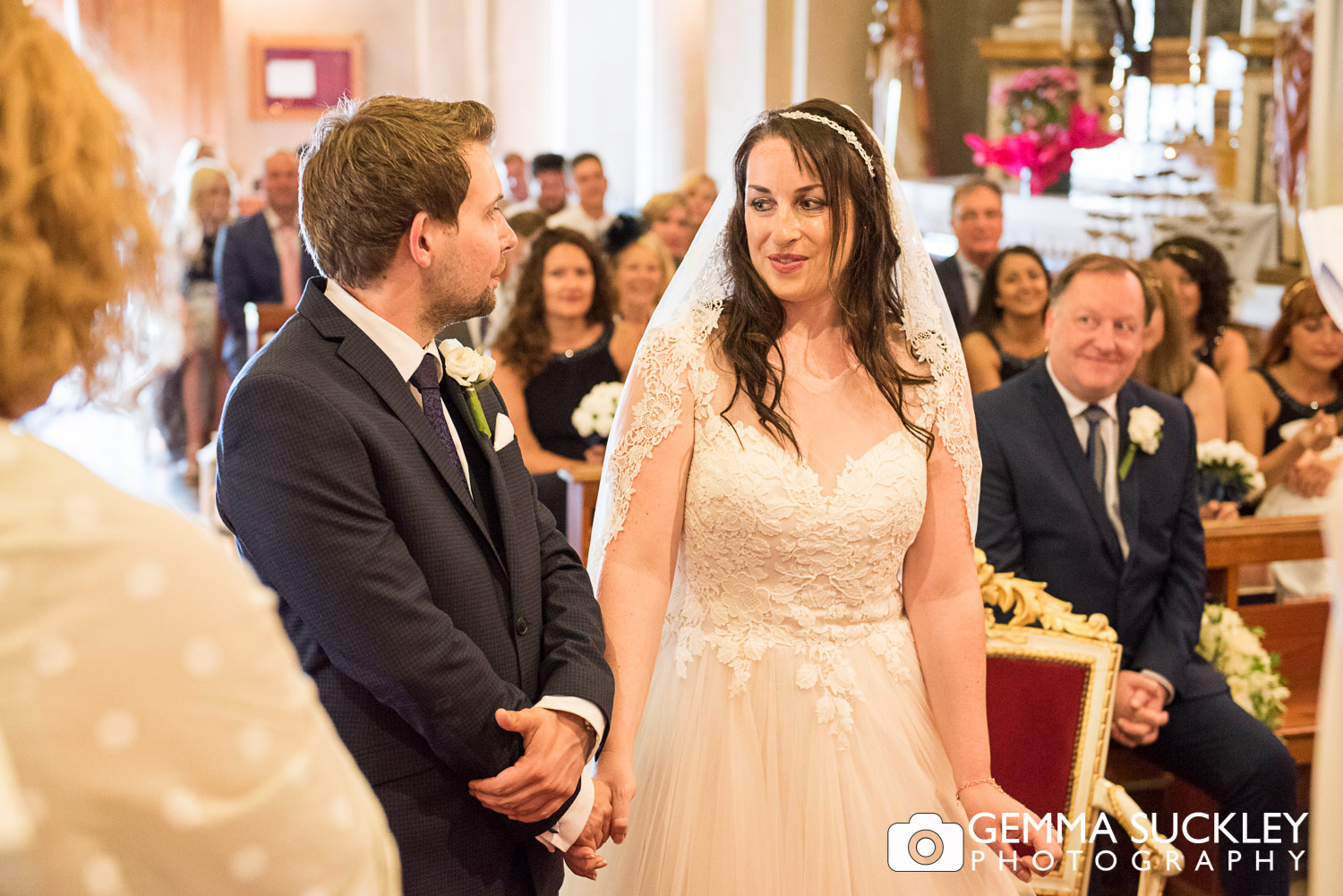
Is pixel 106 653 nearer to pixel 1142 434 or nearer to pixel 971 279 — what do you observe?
pixel 1142 434

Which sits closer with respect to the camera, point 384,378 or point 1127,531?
point 384,378

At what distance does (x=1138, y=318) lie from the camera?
3242 mm

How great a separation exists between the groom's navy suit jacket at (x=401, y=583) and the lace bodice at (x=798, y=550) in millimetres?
406

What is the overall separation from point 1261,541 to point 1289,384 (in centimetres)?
144

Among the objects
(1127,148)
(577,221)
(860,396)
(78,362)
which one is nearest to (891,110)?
(1127,148)

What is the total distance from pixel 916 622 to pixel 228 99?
14.4 meters

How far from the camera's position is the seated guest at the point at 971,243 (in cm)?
562

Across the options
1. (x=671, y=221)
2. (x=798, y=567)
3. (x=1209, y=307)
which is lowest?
(x=798, y=567)

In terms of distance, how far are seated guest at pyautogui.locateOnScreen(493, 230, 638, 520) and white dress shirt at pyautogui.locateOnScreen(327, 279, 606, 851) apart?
2.72 m

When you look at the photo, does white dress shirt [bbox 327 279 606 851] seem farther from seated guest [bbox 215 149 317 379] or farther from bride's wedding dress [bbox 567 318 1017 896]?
seated guest [bbox 215 149 317 379]

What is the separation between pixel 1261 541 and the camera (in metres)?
3.53

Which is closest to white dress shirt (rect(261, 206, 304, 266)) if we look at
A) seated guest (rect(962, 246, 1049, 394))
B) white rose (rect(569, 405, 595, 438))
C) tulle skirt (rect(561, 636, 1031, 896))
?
white rose (rect(569, 405, 595, 438))

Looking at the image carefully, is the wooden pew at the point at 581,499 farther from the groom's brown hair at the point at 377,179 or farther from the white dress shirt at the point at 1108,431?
the groom's brown hair at the point at 377,179

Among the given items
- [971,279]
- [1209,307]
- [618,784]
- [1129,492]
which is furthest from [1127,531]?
[971,279]
